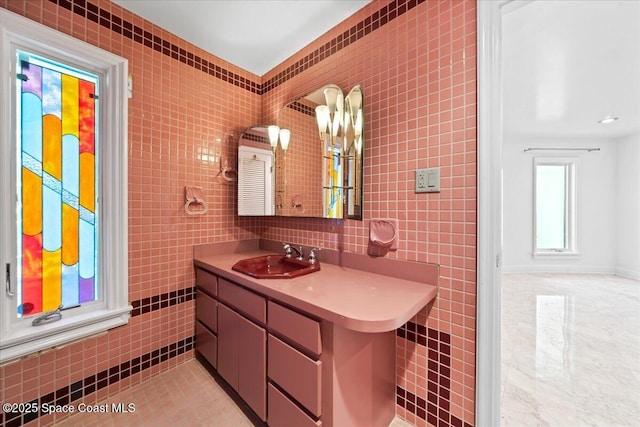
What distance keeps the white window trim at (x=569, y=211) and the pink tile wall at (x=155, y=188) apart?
5.33 meters

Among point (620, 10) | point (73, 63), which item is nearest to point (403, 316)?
point (73, 63)

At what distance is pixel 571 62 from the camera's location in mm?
2150

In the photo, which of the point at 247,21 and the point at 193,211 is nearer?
the point at 247,21

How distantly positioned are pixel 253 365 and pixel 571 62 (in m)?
3.43

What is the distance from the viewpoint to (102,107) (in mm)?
1548

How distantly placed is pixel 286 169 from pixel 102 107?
1.24m

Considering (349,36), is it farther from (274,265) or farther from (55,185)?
(55,185)

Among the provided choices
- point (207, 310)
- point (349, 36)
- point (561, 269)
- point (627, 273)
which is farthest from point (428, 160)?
point (627, 273)

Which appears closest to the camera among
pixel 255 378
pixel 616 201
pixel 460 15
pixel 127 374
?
pixel 460 15

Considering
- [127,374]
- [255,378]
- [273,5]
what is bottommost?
[127,374]

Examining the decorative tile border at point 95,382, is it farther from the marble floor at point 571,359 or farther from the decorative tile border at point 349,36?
the decorative tile border at point 349,36

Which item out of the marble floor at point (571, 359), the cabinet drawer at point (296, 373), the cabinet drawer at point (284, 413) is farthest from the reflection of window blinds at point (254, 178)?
the marble floor at point (571, 359)

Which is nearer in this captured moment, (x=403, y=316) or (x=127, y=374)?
(x=403, y=316)

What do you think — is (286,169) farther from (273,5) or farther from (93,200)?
(93,200)
